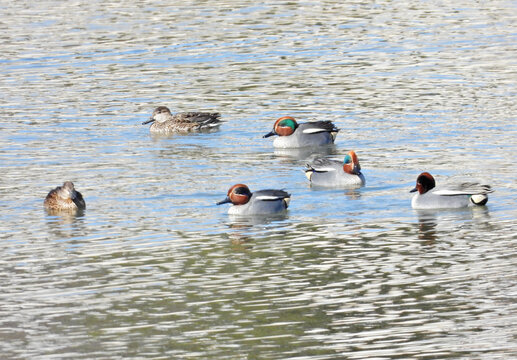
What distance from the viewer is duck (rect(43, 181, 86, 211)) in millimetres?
17938

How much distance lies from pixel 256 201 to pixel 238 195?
0.90 feet

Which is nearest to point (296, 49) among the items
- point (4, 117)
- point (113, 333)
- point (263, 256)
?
point (4, 117)

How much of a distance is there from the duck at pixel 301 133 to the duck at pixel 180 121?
176 centimetres

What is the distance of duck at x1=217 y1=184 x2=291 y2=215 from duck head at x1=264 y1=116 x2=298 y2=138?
19.2ft

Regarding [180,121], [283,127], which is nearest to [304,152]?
[283,127]

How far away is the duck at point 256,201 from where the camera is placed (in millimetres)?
17766

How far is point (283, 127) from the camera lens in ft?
77.8

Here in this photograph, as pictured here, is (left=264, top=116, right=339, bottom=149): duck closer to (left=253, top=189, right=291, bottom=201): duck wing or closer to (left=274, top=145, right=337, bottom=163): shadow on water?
(left=274, top=145, right=337, bottom=163): shadow on water

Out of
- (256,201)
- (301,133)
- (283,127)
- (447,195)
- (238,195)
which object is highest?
(283,127)

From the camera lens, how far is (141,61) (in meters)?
33.4

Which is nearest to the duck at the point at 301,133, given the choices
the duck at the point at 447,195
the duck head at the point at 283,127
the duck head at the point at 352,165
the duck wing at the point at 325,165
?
the duck head at the point at 283,127

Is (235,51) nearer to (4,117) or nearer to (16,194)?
(4,117)

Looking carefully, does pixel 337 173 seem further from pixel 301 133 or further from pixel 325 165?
pixel 301 133

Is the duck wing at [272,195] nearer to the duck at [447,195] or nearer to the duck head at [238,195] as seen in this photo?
the duck head at [238,195]
